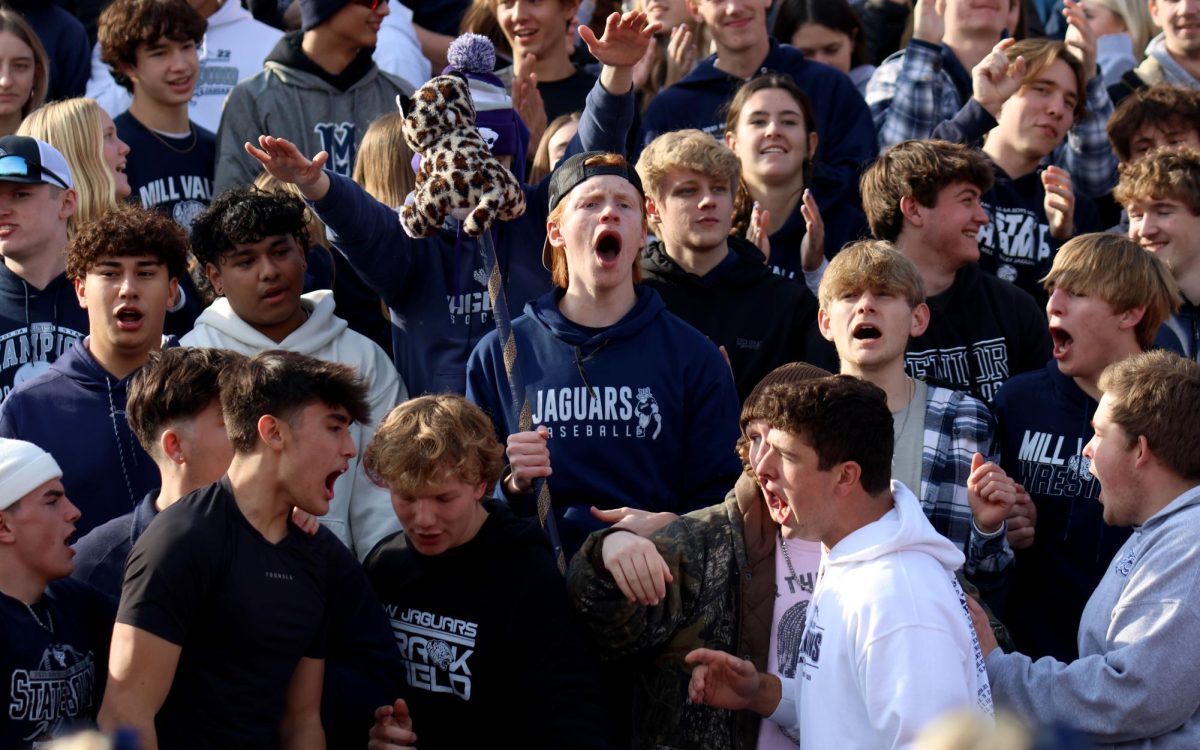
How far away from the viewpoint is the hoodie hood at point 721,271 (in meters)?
6.07

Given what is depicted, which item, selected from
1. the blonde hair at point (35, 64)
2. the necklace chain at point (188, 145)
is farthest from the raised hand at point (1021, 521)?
the blonde hair at point (35, 64)

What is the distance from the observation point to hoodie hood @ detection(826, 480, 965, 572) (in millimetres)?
3775

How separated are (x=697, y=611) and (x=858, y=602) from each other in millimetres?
811

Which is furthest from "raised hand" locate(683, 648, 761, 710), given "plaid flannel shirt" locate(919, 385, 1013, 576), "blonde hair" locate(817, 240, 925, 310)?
"blonde hair" locate(817, 240, 925, 310)

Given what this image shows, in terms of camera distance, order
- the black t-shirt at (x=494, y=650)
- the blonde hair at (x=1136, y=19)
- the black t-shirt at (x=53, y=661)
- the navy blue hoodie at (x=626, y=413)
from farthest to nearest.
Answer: the blonde hair at (x=1136, y=19), the navy blue hoodie at (x=626, y=413), the black t-shirt at (x=494, y=650), the black t-shirt at (x=53, y=661)

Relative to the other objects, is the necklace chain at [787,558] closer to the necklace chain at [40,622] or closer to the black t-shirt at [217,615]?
the black t-shirt at [217,615]

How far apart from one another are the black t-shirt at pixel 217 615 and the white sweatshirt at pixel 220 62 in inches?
175

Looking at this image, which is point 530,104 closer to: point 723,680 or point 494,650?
point 494,650

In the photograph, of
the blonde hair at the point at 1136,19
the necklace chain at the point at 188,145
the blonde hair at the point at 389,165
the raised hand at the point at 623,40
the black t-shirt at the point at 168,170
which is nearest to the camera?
the raised hand at the point at 623,40

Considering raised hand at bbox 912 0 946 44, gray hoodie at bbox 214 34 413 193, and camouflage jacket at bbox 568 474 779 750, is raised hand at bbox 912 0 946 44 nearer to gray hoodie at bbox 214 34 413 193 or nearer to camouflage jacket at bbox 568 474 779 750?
gray hoodie at bbox 214 34 413 193

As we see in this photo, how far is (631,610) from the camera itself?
174 inches

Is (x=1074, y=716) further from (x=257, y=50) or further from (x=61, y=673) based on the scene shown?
(x=257, y=50)

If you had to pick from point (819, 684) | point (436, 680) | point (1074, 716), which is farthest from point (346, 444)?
point (1074, 716)

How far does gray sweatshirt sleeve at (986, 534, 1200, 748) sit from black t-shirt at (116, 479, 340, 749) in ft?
6.42
